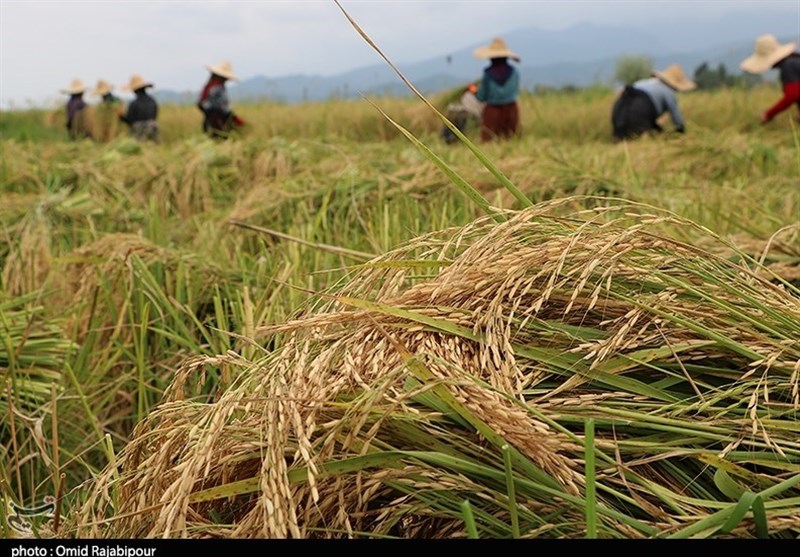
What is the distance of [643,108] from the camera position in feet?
30.0

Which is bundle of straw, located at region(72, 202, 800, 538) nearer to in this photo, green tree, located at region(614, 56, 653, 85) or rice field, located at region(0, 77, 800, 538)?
Answer: rice field, located at region(0, 77, 800, 538)

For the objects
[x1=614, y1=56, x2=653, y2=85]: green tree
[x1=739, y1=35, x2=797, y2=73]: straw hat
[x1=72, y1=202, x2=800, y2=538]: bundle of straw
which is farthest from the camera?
[x1=614, y1=56, x2=653, y2=85]: green tree

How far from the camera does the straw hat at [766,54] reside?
834 cm

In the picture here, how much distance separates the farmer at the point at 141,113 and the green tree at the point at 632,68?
7709 mm

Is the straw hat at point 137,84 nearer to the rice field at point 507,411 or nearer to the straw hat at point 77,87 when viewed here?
the straw hat at point 77,87

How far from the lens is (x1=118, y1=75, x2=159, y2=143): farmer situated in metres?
11.4

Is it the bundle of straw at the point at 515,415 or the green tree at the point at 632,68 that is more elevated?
the green tree at the point at 632,68

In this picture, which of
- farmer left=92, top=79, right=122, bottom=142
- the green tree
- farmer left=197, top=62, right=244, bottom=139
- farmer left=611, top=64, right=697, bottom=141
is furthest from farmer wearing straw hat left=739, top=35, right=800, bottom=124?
farmer left=92, top=79, right=122, bottom=142

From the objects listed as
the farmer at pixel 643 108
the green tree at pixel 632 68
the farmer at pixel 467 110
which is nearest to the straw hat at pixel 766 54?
the farmer at pixel 643 108

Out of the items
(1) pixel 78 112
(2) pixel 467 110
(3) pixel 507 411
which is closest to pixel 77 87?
(1) pixel 78 112

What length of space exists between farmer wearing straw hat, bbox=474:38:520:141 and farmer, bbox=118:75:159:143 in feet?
15.6

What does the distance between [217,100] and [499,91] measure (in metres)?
3.48

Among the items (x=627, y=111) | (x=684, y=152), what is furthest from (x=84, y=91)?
(x=684, y=152)

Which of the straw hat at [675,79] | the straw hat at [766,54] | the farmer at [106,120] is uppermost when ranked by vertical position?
the straw hat at [766,54]
